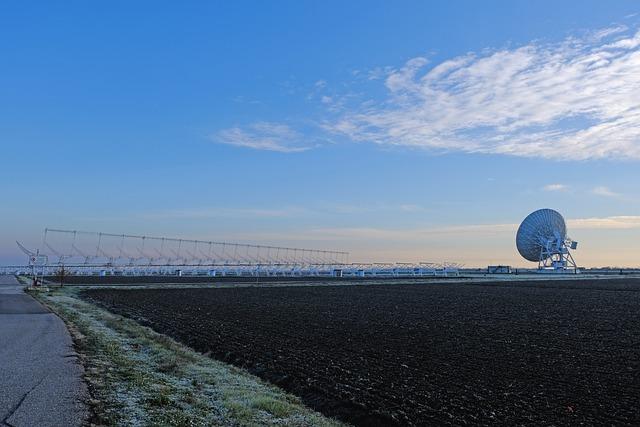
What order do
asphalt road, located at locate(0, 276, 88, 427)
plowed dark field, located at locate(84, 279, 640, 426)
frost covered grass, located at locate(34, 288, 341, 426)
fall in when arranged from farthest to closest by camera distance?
plowed dark field, located at locate(84, 279, 640, 426) → frost covered grass, located at locate(34, 288, 341, 426) → asphalt road, located at locate(0, 276, 88, 427)

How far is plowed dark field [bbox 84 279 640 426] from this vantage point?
36.9 ft

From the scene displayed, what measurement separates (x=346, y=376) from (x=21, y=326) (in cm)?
1433

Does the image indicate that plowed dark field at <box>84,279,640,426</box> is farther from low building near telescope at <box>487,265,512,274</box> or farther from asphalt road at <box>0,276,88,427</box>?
low building near telescope at <box>487,265,512,274</box>

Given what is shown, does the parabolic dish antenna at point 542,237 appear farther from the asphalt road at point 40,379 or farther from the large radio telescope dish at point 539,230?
the asphalt road at point 40,379

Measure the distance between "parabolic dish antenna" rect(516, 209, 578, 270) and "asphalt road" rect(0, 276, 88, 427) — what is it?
110 meters

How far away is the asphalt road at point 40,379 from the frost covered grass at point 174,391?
13.7 inches

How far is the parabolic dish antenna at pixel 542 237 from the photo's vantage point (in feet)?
389

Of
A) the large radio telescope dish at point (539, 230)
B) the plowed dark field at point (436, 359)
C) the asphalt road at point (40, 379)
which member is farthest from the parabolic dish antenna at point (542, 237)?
the asphalt road at point (40, 379)

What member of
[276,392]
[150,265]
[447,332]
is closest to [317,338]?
[447,332]

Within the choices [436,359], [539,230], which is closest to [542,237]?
[539,230]

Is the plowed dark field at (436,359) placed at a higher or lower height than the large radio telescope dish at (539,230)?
lower

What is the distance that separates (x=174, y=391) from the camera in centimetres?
1188

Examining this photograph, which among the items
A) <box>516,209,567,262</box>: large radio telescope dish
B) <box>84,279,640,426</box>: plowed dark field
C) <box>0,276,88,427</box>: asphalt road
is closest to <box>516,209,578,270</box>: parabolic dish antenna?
<box>516,209,567,262</box>: large radio telescope dish

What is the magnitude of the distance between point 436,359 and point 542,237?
110 meters
